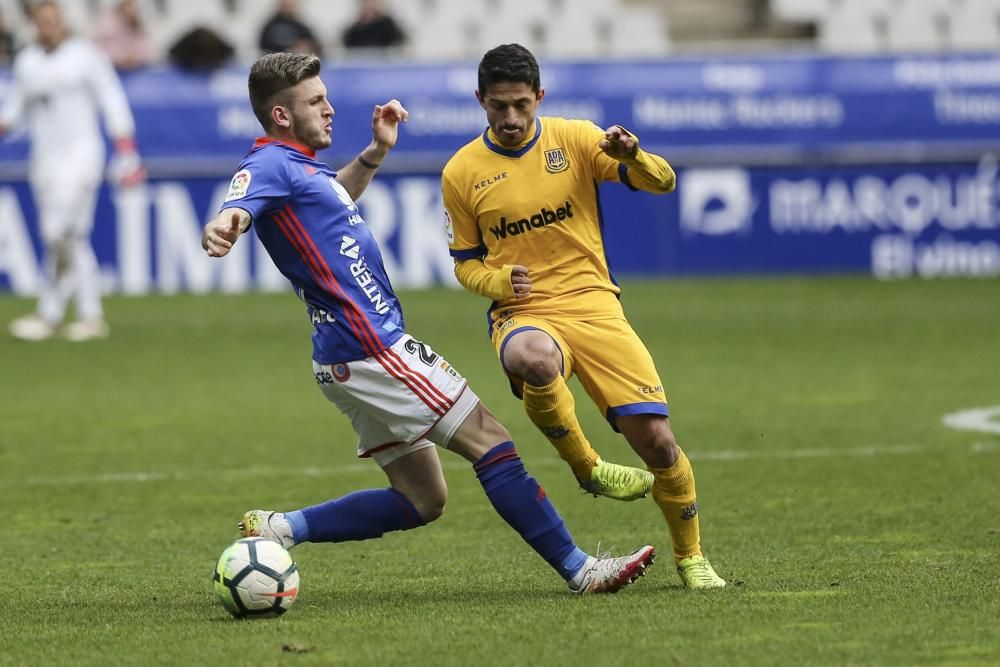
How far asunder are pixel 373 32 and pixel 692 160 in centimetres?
385

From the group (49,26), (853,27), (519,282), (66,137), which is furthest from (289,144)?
(853,27)

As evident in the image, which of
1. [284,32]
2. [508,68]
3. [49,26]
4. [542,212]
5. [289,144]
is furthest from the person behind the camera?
[284,32]

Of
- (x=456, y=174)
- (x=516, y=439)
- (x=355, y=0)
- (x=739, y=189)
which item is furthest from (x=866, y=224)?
(x=456, y=174)

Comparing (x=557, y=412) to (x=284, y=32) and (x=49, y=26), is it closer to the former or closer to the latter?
(x=49, y=26)

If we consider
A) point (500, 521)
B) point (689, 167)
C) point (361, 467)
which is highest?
point (500, 521)

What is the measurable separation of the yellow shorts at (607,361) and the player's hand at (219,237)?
47.5 inches

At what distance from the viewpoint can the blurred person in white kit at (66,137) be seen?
14656mm

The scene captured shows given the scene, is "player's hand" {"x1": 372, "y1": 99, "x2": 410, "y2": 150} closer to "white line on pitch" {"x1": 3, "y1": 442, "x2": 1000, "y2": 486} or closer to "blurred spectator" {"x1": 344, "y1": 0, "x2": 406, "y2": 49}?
"white line on pitch" {"x1": 3, "y1": 442, "x2": 1000, "y2": 486}

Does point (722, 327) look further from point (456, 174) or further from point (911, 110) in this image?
point (456, 174)

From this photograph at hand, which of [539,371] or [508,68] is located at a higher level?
[508,68]

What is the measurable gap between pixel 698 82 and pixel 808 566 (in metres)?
13.8

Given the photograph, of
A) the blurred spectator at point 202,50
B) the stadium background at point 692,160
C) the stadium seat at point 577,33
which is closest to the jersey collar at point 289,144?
the stadium background at point 692,160

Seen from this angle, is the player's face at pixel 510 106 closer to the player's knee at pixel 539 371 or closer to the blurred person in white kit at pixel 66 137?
the player's knee at pixel 539 371

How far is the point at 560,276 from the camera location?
6312 mm
